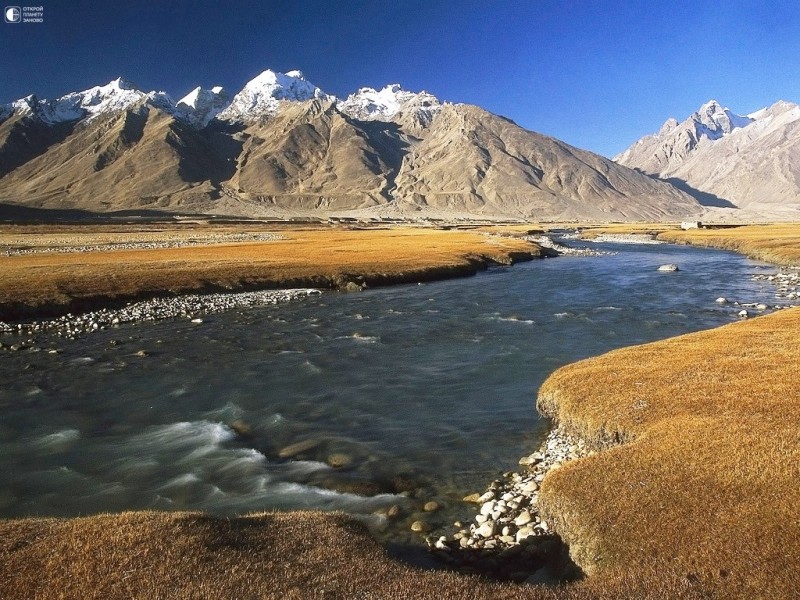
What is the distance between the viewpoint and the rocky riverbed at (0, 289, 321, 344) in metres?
36.1

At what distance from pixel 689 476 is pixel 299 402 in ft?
52.3

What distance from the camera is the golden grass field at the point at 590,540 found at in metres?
8.84

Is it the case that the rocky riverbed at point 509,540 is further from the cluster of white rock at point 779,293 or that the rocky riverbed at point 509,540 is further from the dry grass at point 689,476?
the cluster of white rock at point 779,293

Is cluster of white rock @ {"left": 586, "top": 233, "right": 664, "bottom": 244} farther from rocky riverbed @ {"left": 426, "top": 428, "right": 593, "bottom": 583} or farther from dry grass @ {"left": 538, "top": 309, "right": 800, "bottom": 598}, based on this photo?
rocky riverbed @ {"left": 426, "top": 428, "right": 593, "bottom": 583}

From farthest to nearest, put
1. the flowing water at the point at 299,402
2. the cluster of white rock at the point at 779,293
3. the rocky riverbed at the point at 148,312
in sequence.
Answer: the cluster of white rock at the point at 779,293 → the rocky riverbed at the point at 148,312 → the flowing water at the point at 299,402

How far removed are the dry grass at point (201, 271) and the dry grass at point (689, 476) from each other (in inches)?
1525

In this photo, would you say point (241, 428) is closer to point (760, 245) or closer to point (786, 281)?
point (786, 281)

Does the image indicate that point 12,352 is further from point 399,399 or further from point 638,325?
point 638,325

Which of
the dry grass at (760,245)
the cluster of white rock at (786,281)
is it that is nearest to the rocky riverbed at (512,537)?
the cluster of white rock at (786,281)

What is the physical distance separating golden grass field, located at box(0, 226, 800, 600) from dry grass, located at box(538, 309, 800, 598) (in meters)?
0.03

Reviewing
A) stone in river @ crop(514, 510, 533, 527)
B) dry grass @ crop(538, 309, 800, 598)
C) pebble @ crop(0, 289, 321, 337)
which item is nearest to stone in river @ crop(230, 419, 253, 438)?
stone in river @ crop(514, 510, 533, 527)

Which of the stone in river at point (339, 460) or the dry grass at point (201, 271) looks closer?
the stone in river at point (339, 460)

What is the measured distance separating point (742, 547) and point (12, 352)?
35.6 metres

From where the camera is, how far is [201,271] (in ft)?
182
